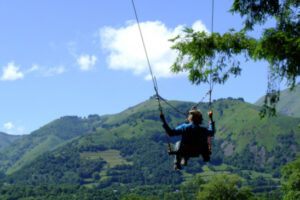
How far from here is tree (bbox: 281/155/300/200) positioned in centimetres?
A: 5741

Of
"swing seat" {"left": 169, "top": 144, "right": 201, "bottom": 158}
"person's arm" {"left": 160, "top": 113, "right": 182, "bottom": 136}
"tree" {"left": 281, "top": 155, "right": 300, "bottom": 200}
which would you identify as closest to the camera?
"person's arm" {"left": 160, "top": 113, "right": 182, "bottom": 136}

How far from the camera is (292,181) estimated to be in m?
59.7

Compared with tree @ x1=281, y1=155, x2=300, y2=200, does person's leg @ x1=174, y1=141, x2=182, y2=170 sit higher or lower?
higher

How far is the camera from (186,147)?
11.4 metres

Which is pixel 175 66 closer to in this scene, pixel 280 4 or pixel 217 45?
pixel 217 45

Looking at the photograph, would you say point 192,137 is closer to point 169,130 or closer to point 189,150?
point 189,150

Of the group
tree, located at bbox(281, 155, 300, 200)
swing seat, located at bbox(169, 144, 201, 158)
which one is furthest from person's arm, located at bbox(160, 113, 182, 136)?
tree, located at bbox(281, 155, 300, 200)

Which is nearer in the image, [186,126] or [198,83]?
[186,126]

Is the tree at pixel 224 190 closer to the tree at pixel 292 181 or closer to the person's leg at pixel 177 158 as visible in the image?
the tree at pixel 292 181

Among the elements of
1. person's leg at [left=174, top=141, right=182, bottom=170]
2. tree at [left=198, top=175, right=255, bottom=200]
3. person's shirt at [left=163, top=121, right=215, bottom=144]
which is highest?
person's shirt at [left=163, top=121, right=215, bottom=144]

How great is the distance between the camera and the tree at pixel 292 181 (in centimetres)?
5741

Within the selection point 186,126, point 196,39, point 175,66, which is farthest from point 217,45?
point 186,126

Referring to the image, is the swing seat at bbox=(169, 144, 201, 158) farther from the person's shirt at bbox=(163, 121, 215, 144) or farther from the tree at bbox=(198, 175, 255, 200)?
the tree at bbox=(198, 175, 255, 200)

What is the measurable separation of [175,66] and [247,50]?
2.13 meters
